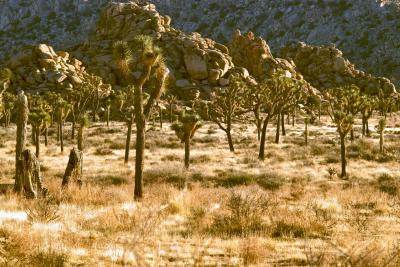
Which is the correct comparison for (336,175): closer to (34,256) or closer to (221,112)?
(221,112)

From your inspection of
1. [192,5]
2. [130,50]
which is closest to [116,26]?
[192,5]

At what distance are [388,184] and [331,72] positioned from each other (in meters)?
93.1

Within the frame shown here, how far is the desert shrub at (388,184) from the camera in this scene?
2045 centimetres

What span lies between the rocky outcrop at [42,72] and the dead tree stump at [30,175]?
2572 inches

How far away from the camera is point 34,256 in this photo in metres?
5.38

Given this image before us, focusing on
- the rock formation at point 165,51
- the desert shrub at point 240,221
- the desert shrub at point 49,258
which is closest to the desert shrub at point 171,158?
the desert shrub at point 240,221

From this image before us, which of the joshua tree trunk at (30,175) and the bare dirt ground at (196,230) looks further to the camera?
the joshua tree trunk at (30,175)

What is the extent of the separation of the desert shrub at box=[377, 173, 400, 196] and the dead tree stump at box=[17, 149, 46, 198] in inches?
604

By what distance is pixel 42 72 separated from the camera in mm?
79688

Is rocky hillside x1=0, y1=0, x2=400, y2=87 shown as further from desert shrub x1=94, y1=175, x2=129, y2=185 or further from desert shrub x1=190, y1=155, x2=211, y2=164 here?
desert shrub x1=94, y1=175, x2=129, y2=185

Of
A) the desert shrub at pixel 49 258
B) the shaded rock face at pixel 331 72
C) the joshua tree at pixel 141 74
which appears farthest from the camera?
the shaded rock face at pixel 331 72

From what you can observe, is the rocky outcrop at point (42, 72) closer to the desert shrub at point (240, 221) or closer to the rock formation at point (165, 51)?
the rock formation at point (165, 51)

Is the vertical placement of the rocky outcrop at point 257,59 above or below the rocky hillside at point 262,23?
below

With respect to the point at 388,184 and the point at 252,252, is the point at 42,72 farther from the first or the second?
the point at 252,252
